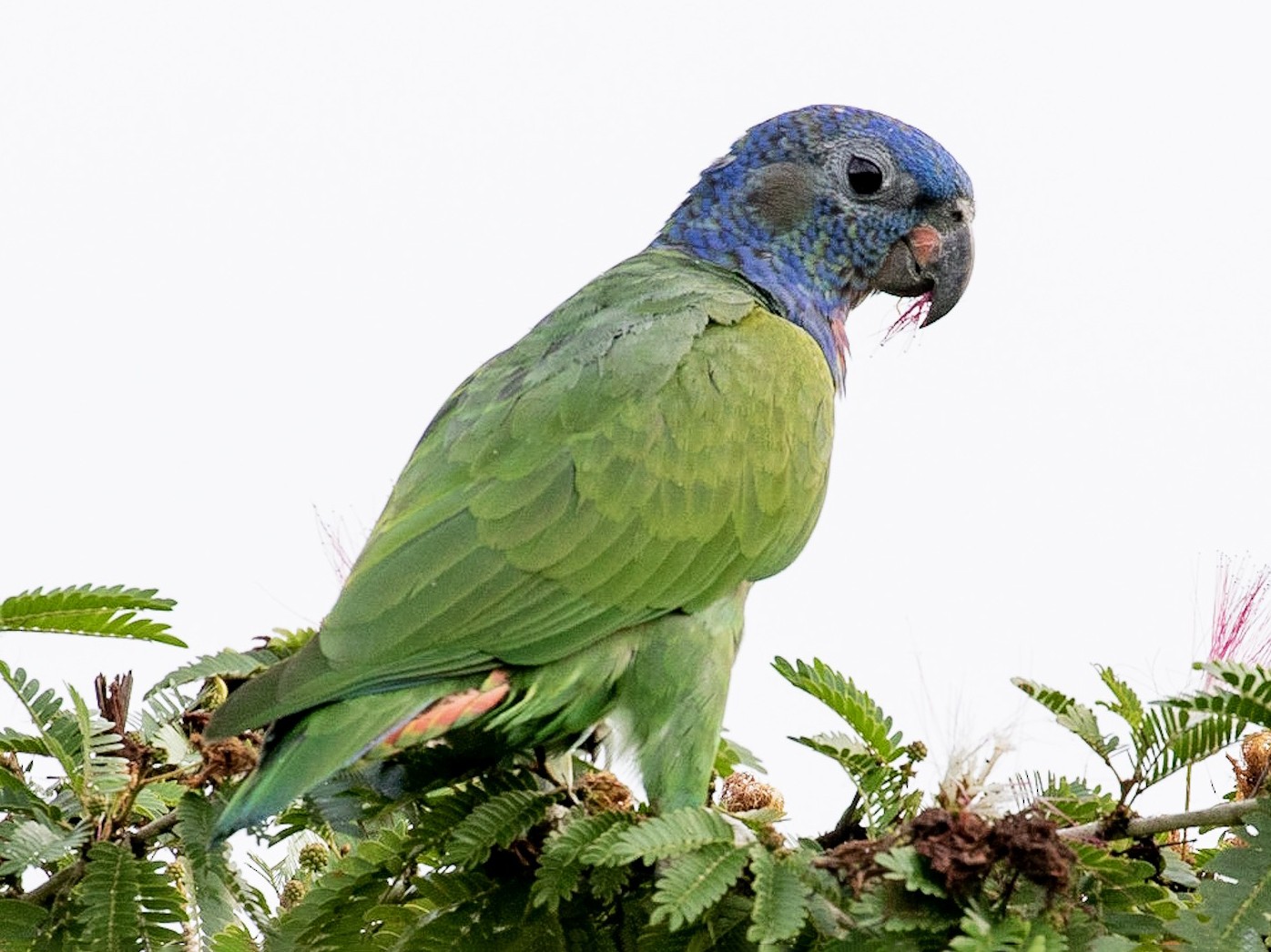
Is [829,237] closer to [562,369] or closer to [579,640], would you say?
[562,369]

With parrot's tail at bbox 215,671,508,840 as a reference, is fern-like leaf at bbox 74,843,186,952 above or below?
below

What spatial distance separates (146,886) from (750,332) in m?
2.36

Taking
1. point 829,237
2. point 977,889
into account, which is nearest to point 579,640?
point 977,889

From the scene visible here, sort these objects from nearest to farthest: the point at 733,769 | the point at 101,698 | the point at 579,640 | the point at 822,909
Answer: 1. the point at 822,909
2. the point at 101,698
3. the point at 579,640
4. the point at 733,769

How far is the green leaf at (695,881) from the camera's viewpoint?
8.84 ft

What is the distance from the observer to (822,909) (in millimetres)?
2752

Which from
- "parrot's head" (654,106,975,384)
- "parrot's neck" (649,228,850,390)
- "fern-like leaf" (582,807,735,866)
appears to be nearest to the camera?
"fern-like leaf" (582,807,735,866)

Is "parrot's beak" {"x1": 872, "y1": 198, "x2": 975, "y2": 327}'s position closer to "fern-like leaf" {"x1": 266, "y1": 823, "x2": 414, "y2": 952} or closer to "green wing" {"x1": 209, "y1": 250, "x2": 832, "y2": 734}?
"green wing" {"x1": 209, "y1": 250, "x2": 832, "y2": 734}

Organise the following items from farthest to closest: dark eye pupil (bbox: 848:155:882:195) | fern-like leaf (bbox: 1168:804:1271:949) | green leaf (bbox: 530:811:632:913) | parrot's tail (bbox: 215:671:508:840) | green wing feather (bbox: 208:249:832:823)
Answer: dark eye pupil (bbox: 848:155:882:195), green wing feather (bbox: 208:249:832:823), parrot's tail (bbox: 215:671:508:840), green leaf (bbox: 530:811:632:913), fern-like leaf (bbox: 1168:804:1271:949)

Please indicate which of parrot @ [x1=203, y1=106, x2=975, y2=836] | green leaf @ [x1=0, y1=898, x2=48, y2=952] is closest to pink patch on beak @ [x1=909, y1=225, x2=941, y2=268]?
parrot @ [x1=203, y1=106, x2=975, y2=836]

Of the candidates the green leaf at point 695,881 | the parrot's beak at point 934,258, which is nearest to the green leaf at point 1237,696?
the green leaf at point 695,881

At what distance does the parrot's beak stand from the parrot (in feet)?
2.10

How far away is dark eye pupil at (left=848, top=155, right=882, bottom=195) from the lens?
5500mm

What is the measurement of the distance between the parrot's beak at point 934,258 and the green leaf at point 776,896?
3.16 meters
